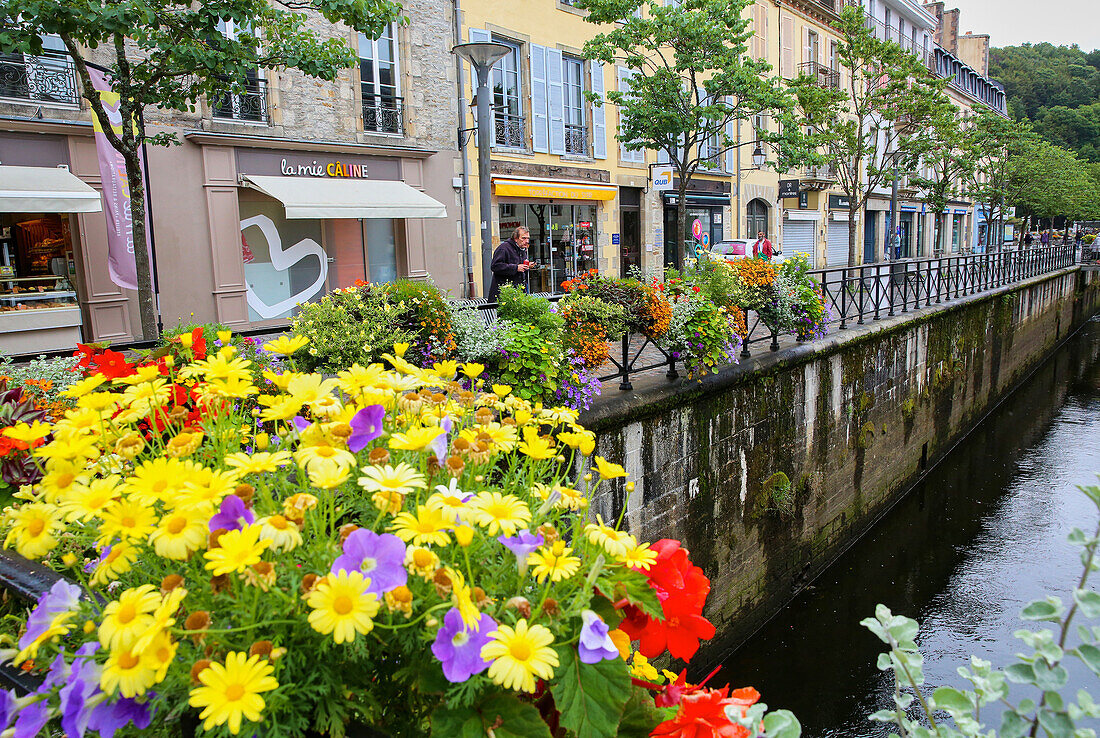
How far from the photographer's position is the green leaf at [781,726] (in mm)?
1087

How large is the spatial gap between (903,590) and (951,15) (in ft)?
178

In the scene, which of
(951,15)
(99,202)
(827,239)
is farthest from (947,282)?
(951,15)

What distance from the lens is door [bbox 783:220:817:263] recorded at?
91.8 ft

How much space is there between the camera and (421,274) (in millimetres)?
15211

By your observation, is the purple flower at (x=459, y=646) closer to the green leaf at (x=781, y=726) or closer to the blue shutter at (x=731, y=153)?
the green leaf at (x=781, y=726)

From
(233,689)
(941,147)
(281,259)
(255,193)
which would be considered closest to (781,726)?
(233,689)

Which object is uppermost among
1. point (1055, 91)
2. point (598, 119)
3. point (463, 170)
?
point (1055, 91)

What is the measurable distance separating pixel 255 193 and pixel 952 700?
44.7 ft

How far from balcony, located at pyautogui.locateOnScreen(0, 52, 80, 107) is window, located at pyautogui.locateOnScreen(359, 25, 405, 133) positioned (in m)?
4.71

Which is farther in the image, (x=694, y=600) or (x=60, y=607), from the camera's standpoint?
(x=694, y=600)

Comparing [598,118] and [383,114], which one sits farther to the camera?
[598,118]

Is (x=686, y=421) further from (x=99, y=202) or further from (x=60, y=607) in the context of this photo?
(x=99, y=202)

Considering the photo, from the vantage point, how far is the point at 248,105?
12.7m

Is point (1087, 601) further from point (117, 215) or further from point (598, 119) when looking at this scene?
point (598, 119)
